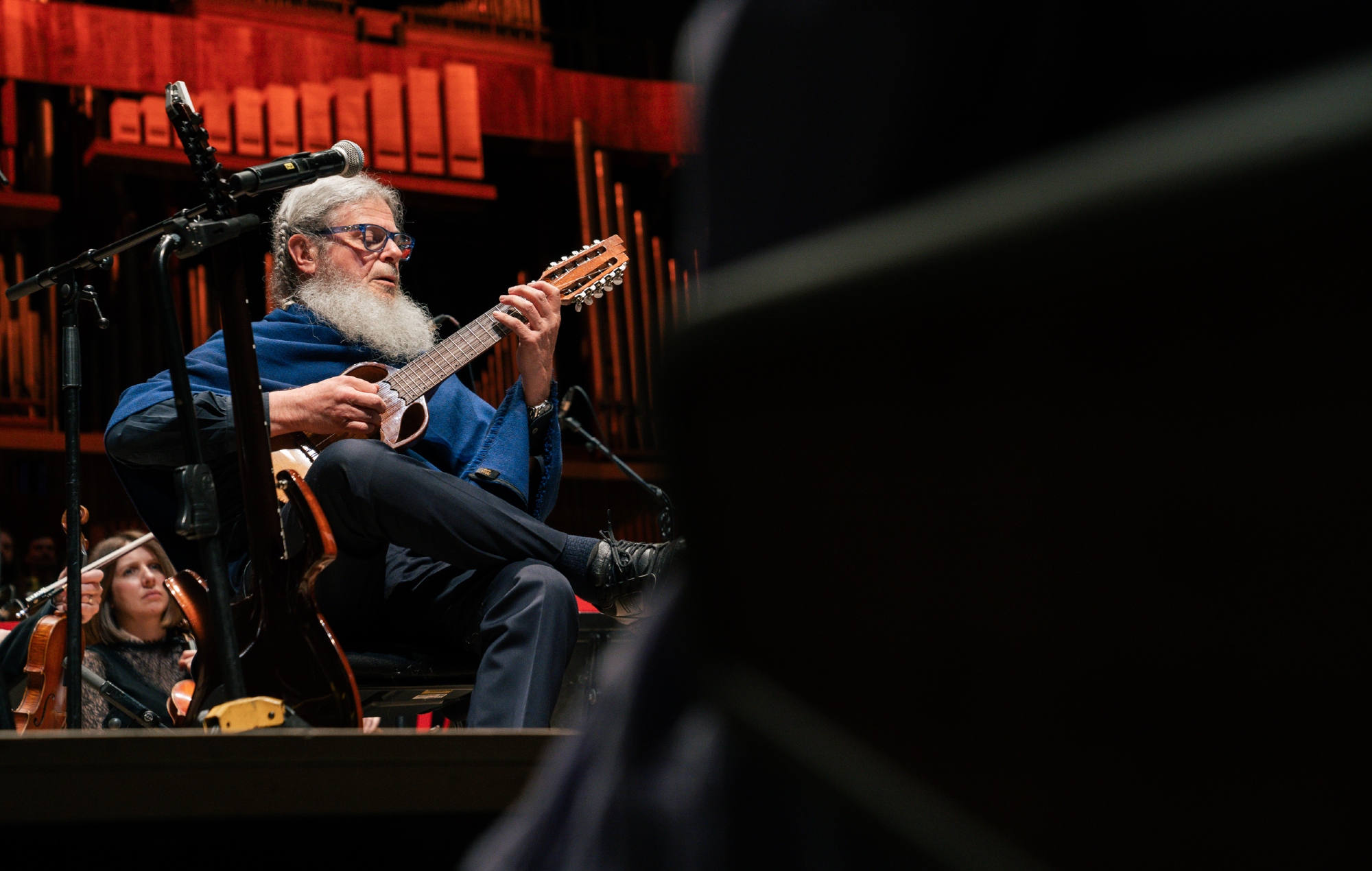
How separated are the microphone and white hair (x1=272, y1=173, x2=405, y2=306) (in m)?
0.59

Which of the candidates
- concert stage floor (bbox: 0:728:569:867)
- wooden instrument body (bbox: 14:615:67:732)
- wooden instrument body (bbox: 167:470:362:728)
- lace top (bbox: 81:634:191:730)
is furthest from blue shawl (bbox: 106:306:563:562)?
lace top (bbox: 81:634:191:730)

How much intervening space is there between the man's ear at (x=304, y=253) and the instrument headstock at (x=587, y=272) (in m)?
0.41

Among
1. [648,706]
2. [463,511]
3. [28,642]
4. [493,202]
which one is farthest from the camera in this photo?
[493,202]

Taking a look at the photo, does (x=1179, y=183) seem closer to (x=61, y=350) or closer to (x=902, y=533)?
(x=902, y=533)

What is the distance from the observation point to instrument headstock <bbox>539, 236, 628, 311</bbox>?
2291 mm

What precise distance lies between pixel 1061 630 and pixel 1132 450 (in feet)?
0.13

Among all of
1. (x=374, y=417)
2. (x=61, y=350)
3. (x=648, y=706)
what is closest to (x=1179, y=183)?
(x=648, y=706)

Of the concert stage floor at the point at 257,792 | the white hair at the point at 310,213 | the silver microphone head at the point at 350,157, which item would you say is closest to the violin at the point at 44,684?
the white hair at the point at 310,213

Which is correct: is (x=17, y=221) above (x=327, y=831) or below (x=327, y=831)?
above

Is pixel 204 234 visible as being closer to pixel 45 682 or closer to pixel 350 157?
pixel 350 157

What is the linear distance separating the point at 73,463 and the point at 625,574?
82 cm

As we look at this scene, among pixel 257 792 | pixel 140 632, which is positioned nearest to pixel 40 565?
pixel 140 632

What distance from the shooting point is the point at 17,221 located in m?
4.73

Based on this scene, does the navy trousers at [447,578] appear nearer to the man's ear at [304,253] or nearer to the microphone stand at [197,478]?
the microphone stand at [197,478]
